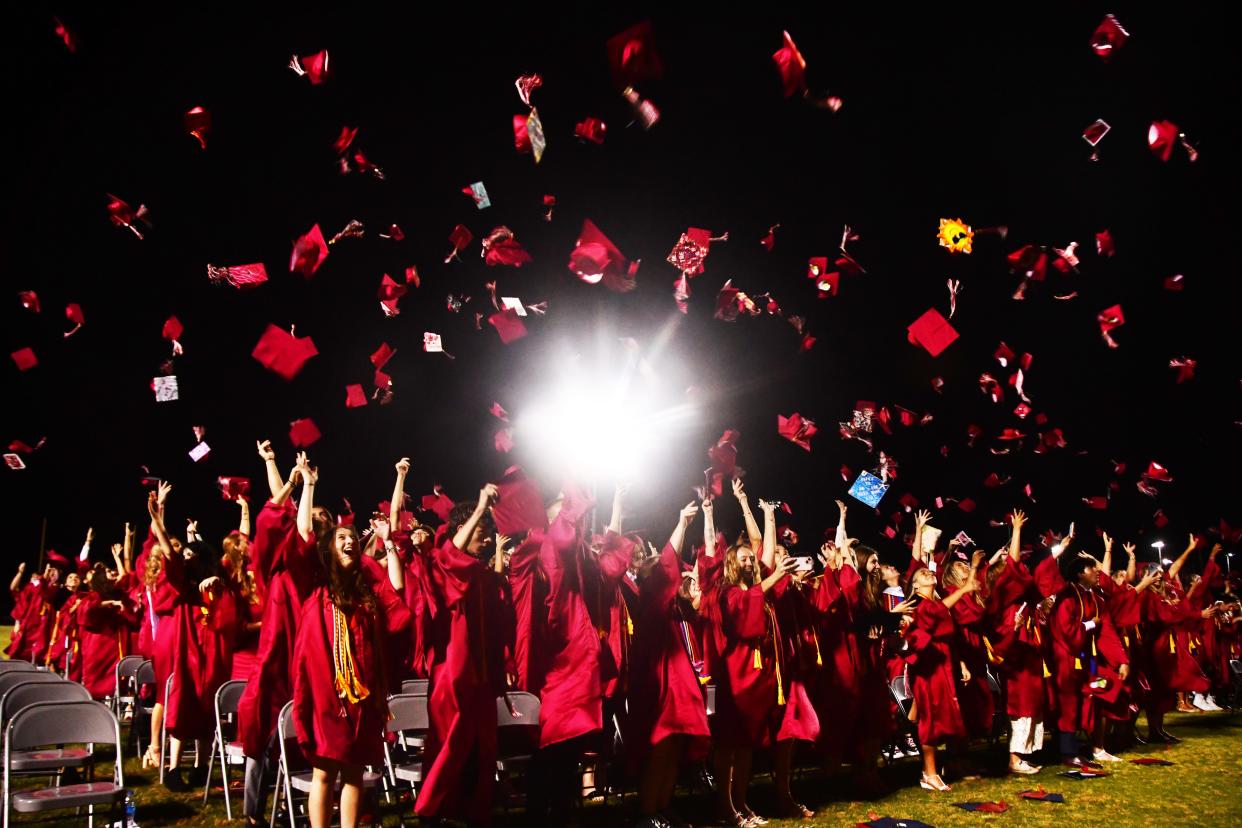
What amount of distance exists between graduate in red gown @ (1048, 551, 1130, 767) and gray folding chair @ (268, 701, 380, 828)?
7.91 metres

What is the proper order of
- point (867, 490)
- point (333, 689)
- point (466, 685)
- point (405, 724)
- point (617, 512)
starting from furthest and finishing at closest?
point (867, 490), point (617, 512), point (405, 724), point (466, 685), point (333, 689)

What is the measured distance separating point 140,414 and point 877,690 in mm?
21786

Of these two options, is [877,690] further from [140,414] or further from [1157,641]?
[140,414]

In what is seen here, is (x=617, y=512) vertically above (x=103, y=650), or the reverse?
(x=617, y=512)

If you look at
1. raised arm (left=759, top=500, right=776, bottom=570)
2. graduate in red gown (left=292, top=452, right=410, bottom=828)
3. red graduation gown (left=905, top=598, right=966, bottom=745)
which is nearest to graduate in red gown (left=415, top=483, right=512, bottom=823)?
graduate in red gown (left=292, top=452, right=410, bottom=828)

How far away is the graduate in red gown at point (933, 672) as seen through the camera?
8406 mm

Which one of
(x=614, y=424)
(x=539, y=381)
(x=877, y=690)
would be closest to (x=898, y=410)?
(x=614, y=424)

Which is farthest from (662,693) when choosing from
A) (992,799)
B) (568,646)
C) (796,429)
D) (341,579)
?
(796,429)

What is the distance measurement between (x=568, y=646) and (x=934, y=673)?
430 centimetres

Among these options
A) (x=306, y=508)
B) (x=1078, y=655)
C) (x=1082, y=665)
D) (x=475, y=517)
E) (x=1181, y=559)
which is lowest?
(x=1082, y=665)

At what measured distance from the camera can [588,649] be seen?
6281mm

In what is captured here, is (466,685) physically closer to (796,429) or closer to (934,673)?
(934,673)

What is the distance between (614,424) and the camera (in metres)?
23.7

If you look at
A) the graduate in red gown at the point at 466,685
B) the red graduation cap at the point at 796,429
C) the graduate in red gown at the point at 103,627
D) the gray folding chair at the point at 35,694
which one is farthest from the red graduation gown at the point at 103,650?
the red graduation cap at the point at 796,429
